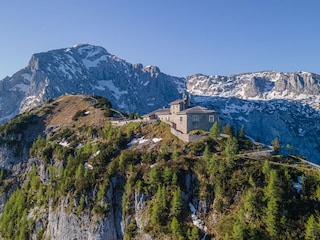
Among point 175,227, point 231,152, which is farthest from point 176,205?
point 231,152

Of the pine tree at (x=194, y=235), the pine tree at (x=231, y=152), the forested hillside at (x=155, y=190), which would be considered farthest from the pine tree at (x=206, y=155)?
the pine tree at (x=194, y=235)

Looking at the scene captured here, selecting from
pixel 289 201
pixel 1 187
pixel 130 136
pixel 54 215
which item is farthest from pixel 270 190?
pixel 1 187

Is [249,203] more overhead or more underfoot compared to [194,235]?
more overhead

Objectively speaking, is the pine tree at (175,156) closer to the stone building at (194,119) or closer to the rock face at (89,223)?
the stone building at (194,119)

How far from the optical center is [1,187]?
132 meters

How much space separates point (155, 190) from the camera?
8031 cm

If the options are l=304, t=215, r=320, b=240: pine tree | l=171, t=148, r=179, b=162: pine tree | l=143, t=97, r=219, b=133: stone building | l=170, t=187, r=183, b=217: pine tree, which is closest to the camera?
l=304, t=215, r=320, b=240: pine tree

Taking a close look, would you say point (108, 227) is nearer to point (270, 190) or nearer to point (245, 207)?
point (245, 207)

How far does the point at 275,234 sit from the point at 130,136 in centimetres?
5678

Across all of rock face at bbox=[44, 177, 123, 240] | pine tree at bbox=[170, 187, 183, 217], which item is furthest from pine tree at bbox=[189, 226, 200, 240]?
rock face at bbox=[44, 177, 123, 240]

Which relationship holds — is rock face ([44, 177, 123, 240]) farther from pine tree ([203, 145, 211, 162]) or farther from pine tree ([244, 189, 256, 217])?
pine tree ([244, 189, 256, 217])

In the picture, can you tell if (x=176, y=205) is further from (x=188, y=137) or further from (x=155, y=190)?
(x=188, y=137)

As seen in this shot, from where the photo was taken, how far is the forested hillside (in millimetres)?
66062

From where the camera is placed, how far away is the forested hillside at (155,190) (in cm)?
6606
